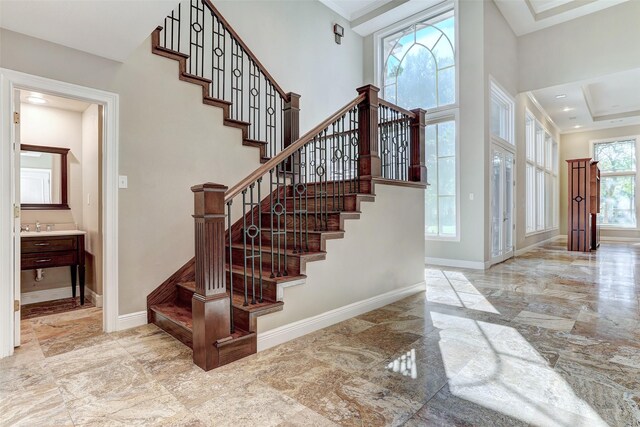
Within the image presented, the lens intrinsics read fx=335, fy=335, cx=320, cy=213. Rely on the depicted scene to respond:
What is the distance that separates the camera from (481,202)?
215 inches

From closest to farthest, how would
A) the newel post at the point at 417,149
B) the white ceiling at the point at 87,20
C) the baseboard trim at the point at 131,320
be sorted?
the white ceiling at the point at 87,20, the baseboard trim at the point at 131,320, the newel post at the point at 417,149

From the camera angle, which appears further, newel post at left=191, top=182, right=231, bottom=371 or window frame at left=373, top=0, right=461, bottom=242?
window frame at left=373, top=0, right=461, bottom=242

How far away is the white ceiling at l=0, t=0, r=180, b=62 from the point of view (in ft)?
6.75

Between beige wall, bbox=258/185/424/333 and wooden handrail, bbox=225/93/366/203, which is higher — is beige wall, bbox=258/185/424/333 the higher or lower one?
the lower one

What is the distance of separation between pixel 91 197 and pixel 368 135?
10.5 feet

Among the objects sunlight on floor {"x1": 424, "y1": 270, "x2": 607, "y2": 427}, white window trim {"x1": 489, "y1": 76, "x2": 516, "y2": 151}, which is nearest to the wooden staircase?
sunlight on floor {"x1": 424, "y1": 270, "x2": 607, "y2": 427}

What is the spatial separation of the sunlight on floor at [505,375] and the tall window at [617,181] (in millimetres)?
10732

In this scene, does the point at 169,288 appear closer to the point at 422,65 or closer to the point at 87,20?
the point at 87,20

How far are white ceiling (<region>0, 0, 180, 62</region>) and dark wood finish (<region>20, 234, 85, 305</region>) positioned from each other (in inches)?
81.3

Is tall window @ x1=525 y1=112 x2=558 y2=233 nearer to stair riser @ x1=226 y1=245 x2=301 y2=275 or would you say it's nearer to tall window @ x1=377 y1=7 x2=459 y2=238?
tall window @ x1=377 y1=7 x2=459 y2=238

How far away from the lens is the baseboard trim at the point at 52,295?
3681 mm

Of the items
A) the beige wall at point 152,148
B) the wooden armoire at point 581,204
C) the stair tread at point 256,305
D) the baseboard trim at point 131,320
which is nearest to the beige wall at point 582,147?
the wooden armoire at point 581,204

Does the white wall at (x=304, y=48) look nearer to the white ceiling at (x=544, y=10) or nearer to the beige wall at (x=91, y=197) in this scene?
the beige wall at (x=91, y=197)

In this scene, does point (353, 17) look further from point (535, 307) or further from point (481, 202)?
point (535, 307)
